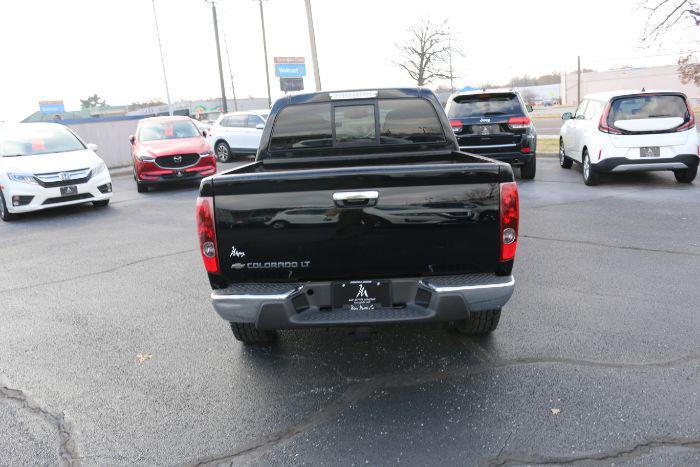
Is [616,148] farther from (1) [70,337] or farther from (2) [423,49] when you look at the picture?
(2) [423,49]

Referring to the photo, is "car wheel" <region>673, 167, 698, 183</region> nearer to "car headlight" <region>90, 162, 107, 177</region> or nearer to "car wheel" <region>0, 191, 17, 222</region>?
"car headlight" <region>90, 162, 107, 177</region>

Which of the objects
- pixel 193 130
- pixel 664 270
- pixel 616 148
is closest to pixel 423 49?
pixel 193 130

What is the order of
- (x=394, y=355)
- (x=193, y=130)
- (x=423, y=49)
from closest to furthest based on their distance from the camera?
(x=394, y=355) → (x=193, y=130) → (x=423, y=49)

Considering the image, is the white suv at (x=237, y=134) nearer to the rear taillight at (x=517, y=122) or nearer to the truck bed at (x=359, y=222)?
the rear taillight at (x=517, y=122)

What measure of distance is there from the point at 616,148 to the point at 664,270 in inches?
209

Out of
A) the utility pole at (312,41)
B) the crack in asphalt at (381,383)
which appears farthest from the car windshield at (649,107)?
the utility pole at (312,41)

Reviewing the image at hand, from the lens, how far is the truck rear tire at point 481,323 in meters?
4.11

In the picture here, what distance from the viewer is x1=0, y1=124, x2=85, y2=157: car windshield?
11188 millimetres

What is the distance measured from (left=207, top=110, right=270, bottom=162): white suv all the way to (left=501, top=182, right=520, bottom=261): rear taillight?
55.4ft

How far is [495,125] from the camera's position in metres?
11.9

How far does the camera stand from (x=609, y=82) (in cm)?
9125

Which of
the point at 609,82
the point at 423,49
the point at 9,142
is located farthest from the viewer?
the point at 609,82

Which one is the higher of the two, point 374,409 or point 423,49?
point 423,49

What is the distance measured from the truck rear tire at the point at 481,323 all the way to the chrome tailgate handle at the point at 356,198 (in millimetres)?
1247
